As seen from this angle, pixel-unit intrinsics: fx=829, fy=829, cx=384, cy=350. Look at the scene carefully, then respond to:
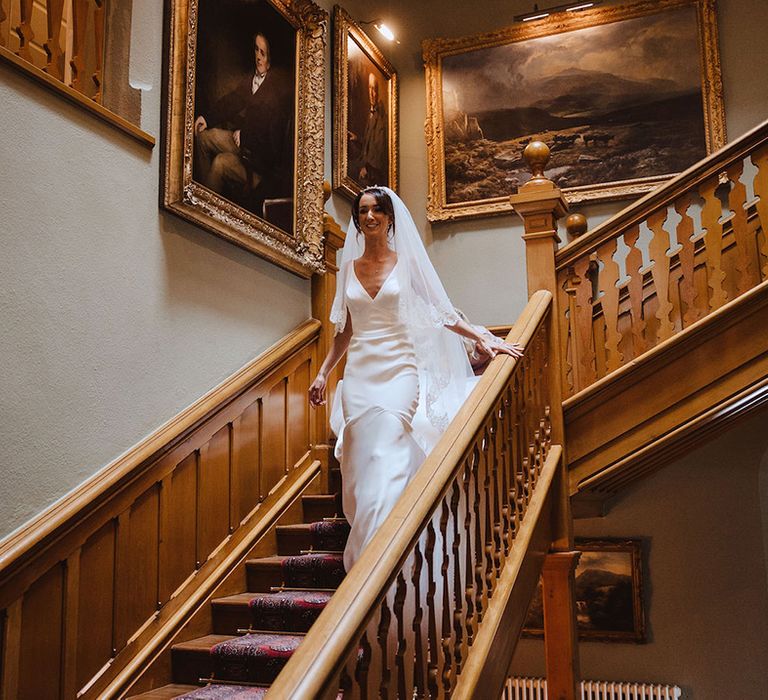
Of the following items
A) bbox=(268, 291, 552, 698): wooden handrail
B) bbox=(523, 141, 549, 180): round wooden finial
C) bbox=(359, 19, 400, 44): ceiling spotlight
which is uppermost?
bbox=(359, 19, 400, 44): ceiling spotlight

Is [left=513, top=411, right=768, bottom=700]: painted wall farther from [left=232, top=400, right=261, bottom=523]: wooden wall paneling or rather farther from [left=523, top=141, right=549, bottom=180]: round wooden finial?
[left=232, top=400, right=261, bottom=523]: wooden wall paneling

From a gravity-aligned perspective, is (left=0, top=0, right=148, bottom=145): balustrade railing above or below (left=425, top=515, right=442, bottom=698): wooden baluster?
above

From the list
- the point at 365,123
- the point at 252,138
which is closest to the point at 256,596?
the point at 252,138

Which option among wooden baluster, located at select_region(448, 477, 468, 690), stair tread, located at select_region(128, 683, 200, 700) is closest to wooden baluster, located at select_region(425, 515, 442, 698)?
wooden baluster, located at select_region(448, 477, 468, 690)

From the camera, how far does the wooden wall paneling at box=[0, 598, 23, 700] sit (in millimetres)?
3051

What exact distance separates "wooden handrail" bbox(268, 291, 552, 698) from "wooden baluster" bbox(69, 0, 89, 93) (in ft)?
8.25

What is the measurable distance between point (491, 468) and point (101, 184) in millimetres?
2252

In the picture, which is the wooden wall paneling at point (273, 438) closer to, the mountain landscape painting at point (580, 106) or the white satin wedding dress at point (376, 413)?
the white satin wedding dress at point (376, 413)

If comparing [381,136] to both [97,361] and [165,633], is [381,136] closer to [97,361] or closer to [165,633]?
[97,361]

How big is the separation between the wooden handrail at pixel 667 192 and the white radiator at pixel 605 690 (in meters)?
4.20

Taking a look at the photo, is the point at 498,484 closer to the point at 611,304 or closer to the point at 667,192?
the point at 611,304

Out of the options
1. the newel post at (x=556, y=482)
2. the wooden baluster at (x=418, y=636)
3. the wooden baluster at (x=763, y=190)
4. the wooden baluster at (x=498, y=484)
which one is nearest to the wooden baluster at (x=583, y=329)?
the newel post at (x=556, y=482)

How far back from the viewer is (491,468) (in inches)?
132

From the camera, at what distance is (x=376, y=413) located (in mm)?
3807
